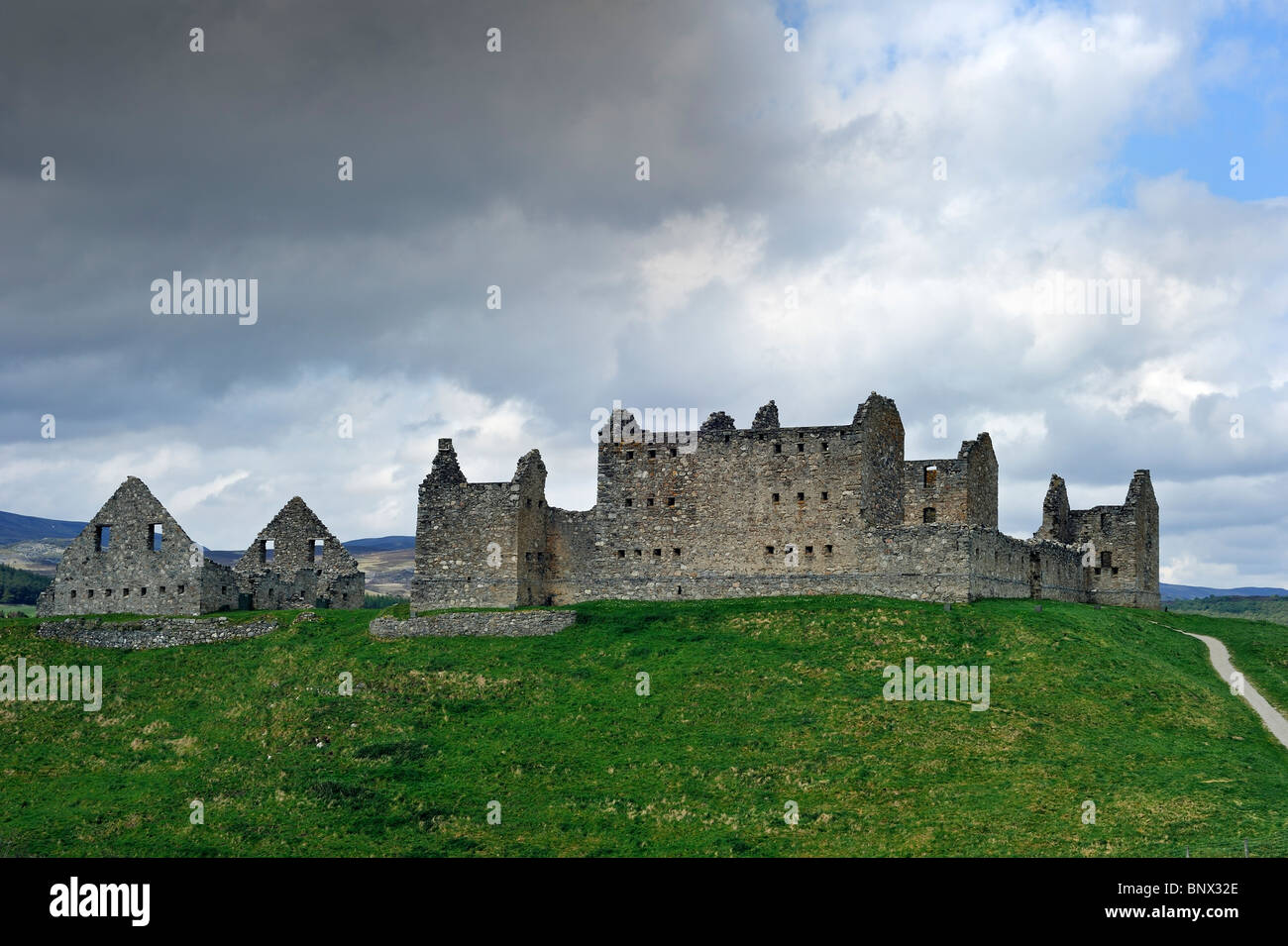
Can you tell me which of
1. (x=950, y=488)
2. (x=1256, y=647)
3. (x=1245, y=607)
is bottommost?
(x=1245, y=607)

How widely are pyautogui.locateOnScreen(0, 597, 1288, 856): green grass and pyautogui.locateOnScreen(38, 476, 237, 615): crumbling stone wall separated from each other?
22.1ft

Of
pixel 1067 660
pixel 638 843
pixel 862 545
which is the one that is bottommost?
pixel 638 843

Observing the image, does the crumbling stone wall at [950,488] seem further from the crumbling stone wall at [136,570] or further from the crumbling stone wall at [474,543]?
the crumbling stone wall at [136,570]

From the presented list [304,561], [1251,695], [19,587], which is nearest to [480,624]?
[304,561]

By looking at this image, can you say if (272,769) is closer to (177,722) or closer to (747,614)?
(177,722)

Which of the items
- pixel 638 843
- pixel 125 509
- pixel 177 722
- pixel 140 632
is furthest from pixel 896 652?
pixel 125 509

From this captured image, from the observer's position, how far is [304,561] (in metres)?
71.4

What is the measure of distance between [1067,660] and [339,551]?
132 ft

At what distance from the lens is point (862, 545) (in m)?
59.5

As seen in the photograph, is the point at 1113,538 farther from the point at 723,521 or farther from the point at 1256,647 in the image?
the point at 723,521

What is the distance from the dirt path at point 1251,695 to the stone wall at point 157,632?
42218 millimetres

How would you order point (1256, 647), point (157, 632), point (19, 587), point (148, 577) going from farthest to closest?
1. point (19, 587)
2. point (148, 577)
3. point (1256, 647)
4. point (157, 632)

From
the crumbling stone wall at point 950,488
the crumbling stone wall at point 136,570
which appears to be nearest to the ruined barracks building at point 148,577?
the crumbling stone wall at point 136,570

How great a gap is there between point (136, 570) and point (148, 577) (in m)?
0.86
